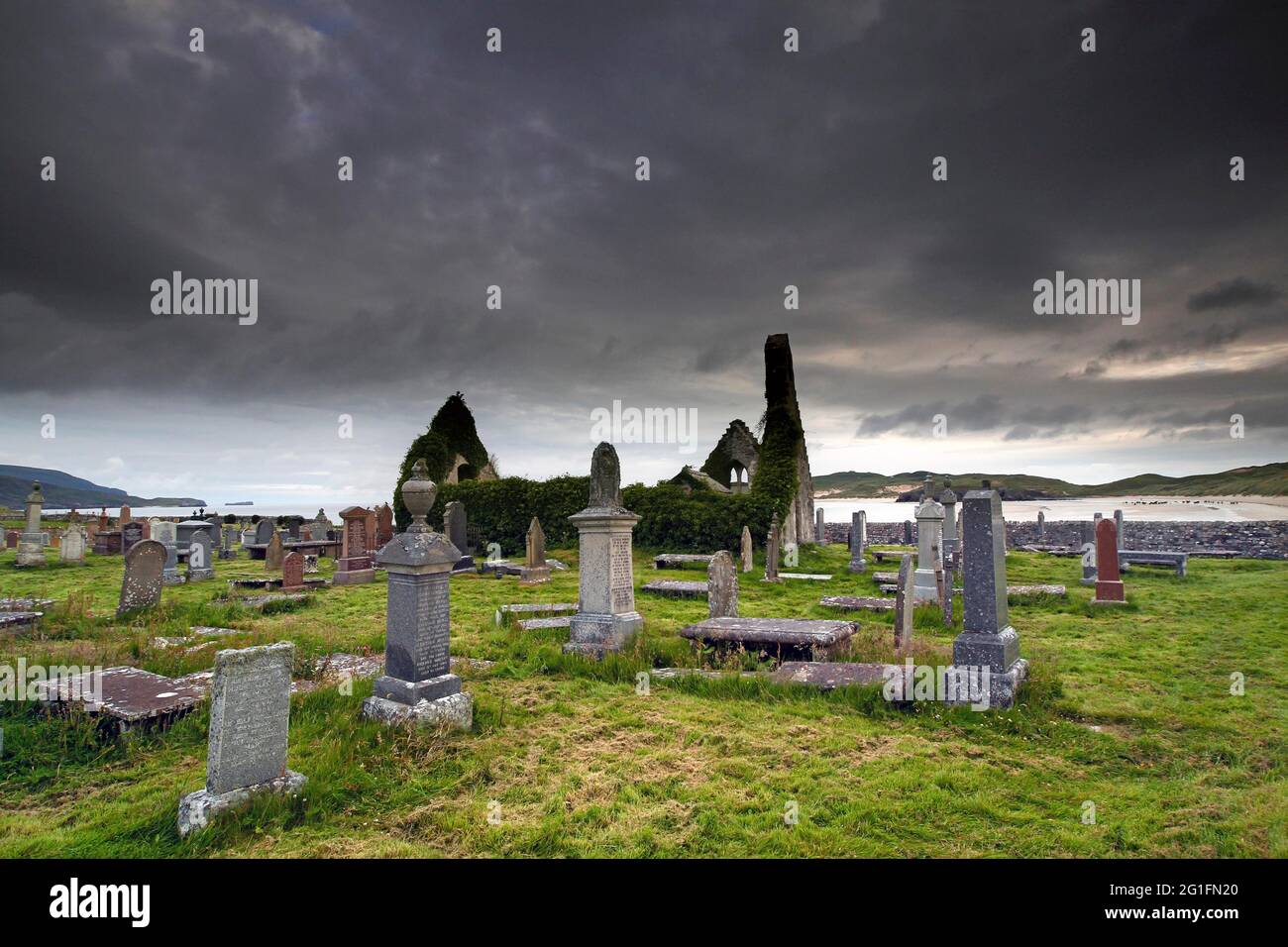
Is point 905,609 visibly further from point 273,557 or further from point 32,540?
point 32,540

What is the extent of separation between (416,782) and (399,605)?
1704 mm

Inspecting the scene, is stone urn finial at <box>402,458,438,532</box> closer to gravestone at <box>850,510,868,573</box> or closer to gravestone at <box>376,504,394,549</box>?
gravestone at <box>850,510,868,573</box>

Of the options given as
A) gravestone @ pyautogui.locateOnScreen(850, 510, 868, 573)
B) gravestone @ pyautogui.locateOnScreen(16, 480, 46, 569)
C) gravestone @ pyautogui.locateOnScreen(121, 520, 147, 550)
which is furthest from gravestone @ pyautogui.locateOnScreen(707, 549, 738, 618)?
gravestone @ pyautogui.locateOnScreen(121, 520, 147, 550)

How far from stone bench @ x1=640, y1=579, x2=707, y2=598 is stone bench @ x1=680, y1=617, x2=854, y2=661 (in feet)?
16.1

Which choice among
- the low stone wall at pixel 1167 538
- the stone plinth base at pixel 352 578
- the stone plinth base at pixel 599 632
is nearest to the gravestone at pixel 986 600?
the stone plinth base at pixel 599 632

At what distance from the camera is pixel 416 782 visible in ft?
15.2

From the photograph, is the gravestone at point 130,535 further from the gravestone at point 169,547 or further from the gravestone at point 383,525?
the gravestone at point 383,525

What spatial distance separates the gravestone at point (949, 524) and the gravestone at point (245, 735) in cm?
1457

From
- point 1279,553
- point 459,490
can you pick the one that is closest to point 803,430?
point 459,490

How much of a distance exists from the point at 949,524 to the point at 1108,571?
5.24 metres

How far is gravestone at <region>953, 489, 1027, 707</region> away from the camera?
644cm

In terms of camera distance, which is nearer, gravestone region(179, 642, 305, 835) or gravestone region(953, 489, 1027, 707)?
gravestone region(179, 642, 305, 835)

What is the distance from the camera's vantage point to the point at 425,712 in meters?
5.50

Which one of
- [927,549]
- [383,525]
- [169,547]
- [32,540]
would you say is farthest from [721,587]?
[32,540]
